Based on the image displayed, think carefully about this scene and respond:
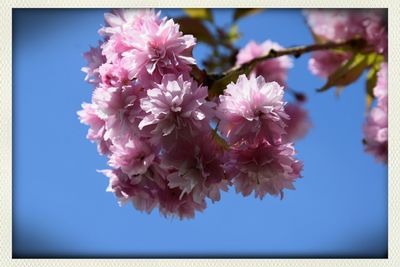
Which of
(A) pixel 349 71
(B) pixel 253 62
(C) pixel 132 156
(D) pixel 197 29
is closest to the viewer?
(C) pixel 132 156

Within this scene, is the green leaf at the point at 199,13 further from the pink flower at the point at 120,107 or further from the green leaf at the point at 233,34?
the pink flower at the point at 120,107

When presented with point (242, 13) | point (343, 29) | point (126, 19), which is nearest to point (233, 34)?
point (242, 13)

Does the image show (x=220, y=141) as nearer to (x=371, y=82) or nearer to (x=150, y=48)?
(x=150, y=48)

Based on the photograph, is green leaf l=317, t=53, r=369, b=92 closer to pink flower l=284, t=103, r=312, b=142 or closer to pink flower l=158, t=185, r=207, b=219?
pink flower l=284, t=103, r=312, b=142

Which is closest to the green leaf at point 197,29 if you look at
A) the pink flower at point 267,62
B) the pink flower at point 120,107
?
the pink flower at point 267,62

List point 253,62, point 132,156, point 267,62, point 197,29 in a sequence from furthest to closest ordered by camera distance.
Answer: point 197,29 → point 267,62 → point 253,62 → point 132,156
